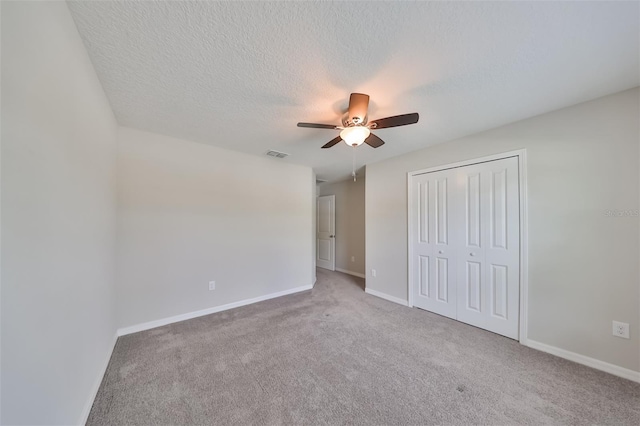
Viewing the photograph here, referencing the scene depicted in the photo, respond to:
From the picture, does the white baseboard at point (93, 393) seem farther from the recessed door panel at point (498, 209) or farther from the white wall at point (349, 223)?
the white wall at point (349, 223)

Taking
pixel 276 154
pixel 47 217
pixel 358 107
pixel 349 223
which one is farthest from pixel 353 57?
pixel 349 223

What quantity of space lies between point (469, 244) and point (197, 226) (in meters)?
3.41

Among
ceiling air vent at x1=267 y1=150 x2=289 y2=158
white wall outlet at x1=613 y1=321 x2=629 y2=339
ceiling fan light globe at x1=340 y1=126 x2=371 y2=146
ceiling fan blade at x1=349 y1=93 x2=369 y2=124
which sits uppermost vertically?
ceiling air vent at x1=267 y1=150 x2=289 y2=158

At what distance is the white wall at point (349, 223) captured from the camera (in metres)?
4.92

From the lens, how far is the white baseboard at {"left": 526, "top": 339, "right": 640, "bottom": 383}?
1.74m

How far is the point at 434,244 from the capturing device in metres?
2.99

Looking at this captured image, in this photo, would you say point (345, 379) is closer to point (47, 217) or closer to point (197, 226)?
point (47, 217)

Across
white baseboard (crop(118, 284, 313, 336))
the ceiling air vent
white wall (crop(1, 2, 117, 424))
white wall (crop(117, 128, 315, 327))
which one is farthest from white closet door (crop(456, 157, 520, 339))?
white wall (crop(1, 2, 117, 424))

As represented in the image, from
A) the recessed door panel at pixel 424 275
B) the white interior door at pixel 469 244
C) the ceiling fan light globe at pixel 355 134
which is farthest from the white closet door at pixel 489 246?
the ceiling fan light globe at pixel 355 134

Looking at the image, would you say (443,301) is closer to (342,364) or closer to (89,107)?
(342,364)

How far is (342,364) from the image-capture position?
6.33ft

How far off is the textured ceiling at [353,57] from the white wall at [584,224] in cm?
23

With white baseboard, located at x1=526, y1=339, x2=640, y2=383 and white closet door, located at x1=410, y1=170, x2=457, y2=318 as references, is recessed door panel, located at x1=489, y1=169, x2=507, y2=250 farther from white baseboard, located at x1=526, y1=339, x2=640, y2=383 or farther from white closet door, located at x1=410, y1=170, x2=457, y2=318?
white baseboard, located at x1=526, y1=339, x2=640, y2=383

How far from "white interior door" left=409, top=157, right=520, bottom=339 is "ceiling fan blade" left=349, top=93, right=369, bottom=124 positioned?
1.70 m
